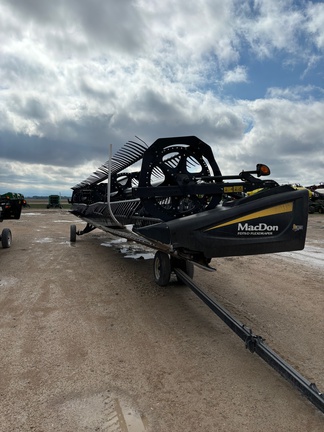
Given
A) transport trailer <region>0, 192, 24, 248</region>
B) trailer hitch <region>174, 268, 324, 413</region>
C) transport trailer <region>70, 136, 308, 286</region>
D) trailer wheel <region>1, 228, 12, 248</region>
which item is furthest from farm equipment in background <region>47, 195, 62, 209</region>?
trailer hitch <region>174, 268, 324, 413</region>

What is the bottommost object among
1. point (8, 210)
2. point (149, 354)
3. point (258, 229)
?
point (149, 354)

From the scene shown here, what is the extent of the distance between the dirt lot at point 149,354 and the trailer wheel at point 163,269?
166mm

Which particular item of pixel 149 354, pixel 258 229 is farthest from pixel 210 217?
pixel 149 354

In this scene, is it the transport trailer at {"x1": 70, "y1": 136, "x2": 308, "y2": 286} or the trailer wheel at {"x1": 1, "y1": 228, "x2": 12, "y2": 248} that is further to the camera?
the trailer wheel at {"x1": 1, "y1": 228, "x2": 12, "y2": 248}

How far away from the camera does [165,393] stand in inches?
108

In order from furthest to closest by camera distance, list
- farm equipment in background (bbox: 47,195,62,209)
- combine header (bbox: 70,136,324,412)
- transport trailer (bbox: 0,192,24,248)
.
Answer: farm equipment in background (bbox: 47,195,62,209)
transport trailer (bbox: 0,192,24,248)
combine header (bbox: 70,136,324,412)

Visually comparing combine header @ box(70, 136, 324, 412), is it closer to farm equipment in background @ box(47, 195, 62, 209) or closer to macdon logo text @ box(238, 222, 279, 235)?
macdon logo text @ box(238, 222, 279, 235)

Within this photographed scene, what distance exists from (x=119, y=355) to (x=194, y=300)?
1.90 meters

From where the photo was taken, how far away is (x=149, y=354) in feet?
11.2

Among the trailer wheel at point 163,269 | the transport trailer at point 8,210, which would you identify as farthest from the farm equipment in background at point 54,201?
the trailer wheel at point 163,269

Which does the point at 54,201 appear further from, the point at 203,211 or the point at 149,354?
the point at 149,354

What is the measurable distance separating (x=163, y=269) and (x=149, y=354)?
209 centimetres

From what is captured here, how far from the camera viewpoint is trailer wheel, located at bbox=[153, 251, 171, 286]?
5.35 m

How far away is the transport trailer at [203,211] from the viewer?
3.69 m
